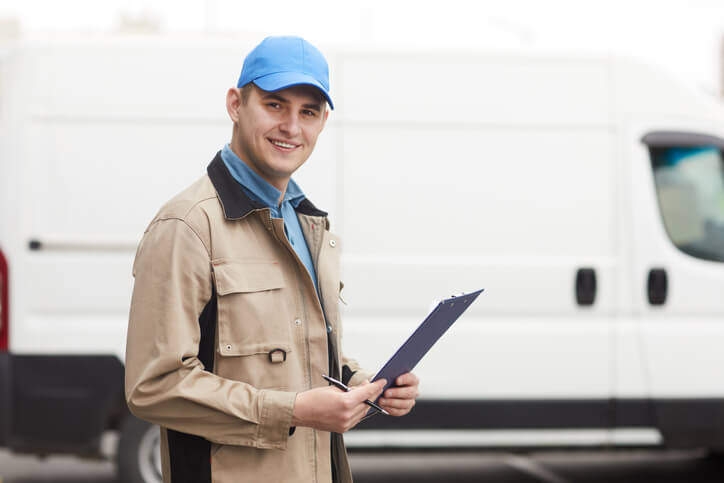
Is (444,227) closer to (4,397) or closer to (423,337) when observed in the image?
(4,397)

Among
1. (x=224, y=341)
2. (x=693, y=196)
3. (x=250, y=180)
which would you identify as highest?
(x=693, y=196)

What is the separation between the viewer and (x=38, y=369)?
4.37 metres

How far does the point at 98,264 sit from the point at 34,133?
2.29 ft

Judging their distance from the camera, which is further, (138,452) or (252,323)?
(138,452)

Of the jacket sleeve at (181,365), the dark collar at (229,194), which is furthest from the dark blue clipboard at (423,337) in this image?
the dark collar at (229,194)

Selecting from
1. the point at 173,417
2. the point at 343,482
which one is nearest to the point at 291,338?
the point at 173,417

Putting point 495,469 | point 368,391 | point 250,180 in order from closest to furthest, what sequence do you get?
1. point 368,391
2. point 250,180
3. point 495,469

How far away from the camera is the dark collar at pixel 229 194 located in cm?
172

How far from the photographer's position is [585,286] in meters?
4.54

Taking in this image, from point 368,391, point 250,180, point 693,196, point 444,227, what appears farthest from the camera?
point 693,196

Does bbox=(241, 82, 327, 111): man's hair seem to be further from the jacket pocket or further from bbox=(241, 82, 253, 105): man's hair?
the jacket pocket

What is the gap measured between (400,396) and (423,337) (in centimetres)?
16

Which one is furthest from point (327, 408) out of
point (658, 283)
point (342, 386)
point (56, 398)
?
point (658, 283)

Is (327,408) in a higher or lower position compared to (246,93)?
lower
